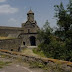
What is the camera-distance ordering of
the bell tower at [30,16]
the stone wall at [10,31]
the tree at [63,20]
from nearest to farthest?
1. the tree at [63,20]
2. the stone wall at [10,31]
3. the bell tower at [30,16]

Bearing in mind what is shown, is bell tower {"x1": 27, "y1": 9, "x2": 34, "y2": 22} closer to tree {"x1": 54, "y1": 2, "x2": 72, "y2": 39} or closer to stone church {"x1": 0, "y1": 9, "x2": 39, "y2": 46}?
stone church {"x1": 0, "y1": 9, "x2": 39, "y2": 46}

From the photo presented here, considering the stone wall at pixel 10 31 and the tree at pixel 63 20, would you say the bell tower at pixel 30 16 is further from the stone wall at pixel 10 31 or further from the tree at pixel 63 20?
the tree at pixel 63 20

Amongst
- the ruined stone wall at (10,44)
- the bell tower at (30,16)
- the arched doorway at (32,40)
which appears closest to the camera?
the ruined stone wall at (10,44)

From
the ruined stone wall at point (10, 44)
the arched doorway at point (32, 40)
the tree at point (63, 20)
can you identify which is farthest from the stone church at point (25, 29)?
the tree at point (63, 20)

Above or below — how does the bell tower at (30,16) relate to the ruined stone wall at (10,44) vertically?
above

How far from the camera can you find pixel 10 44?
126ft

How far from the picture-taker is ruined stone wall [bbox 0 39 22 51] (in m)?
36.8

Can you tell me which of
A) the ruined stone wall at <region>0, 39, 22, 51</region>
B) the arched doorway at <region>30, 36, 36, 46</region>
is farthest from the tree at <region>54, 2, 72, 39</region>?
the arched doorway at <region>30, 36, 36, 46</region>

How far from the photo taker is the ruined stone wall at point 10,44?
121 ft

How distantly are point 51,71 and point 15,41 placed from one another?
118 ft

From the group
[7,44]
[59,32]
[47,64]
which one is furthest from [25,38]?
[47,64]

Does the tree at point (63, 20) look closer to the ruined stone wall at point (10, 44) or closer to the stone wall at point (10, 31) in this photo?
the ruined stone wall at point (10, 44)

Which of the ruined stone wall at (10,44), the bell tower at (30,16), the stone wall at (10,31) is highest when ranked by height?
the bell tower at (30,16)

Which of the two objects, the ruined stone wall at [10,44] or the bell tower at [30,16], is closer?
the ruined stone wall at [10,44]
